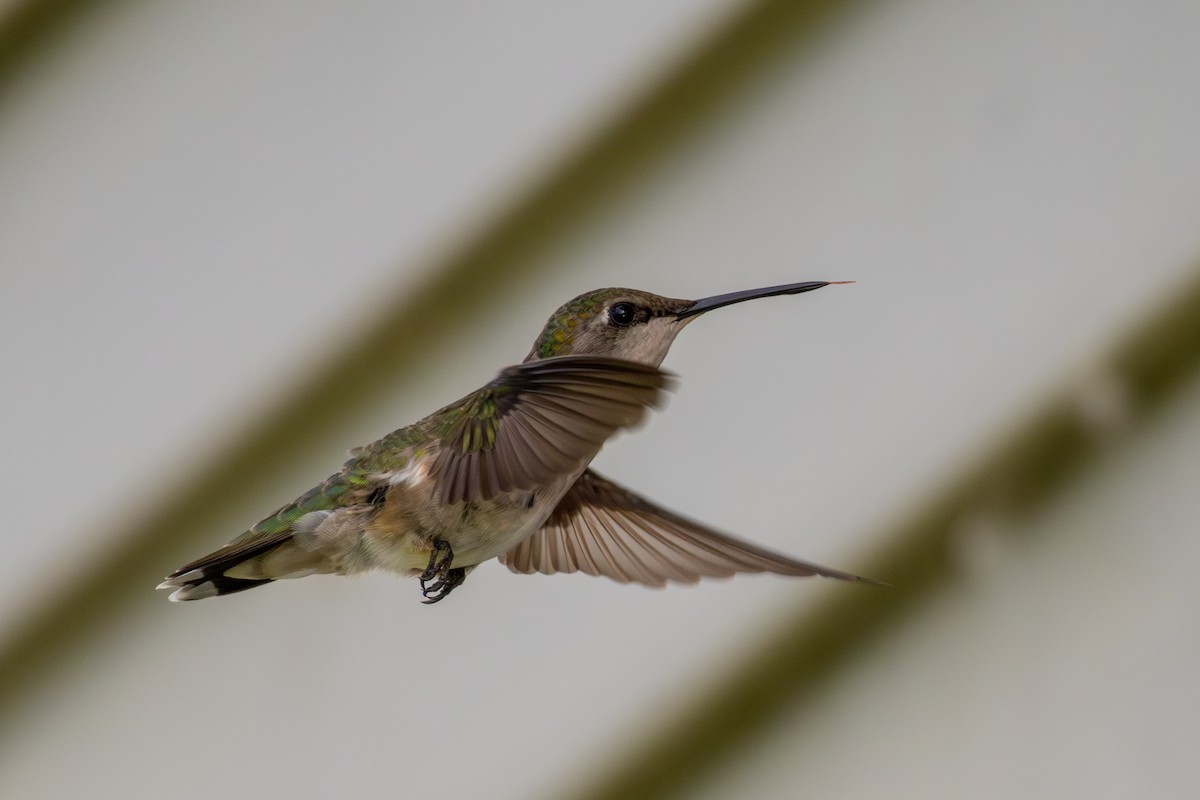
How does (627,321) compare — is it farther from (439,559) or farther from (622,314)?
(439,559)

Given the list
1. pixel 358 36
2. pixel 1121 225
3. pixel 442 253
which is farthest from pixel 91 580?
pixel 1121 225

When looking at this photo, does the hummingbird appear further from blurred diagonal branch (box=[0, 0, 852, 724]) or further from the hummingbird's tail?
blurred diagonal branch (box=[0, 0, 852, 724])

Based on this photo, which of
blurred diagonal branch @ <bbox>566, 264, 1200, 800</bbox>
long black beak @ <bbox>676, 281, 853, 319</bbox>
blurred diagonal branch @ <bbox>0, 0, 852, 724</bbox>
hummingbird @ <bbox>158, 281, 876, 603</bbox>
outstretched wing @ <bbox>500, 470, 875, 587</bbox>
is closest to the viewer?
hummingbird @ <bbox>158, 281, 876, 603</bbox>

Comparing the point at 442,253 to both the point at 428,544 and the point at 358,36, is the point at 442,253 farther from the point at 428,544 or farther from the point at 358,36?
the point at 428,544

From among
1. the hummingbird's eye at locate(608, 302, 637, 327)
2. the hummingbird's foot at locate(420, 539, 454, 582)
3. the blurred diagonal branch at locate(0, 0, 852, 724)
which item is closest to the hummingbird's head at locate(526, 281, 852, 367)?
the hummingbird's eye at locate(608, 302, 637, 327)

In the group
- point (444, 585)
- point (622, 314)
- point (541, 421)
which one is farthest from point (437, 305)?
point (541, 421)

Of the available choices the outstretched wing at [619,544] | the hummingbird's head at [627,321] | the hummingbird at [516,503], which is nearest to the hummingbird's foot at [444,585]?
the hummingbird at [516,503]
